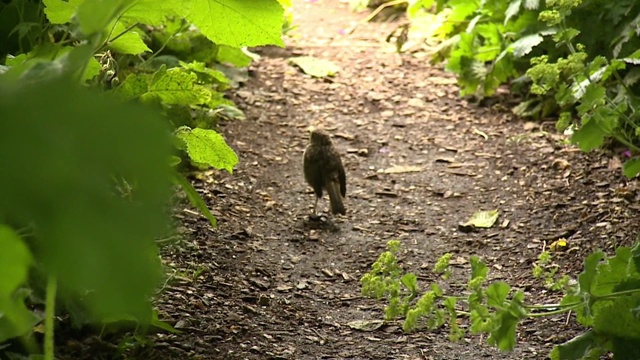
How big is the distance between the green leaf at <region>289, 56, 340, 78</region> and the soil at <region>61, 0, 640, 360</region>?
67 mm

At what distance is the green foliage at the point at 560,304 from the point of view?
2.46 m

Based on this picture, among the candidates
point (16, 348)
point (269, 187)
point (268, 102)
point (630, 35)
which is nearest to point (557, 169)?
point (630, 35)

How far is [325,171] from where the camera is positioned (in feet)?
15.8

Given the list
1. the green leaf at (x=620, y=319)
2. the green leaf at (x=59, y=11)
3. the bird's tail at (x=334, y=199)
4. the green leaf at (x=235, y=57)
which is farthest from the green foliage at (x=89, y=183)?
the green leaf at (x=235, y=57)

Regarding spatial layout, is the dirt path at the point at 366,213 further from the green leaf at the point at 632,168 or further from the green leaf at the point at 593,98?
the green leaf at the point at 593,98

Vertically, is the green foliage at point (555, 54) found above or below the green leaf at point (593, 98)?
below

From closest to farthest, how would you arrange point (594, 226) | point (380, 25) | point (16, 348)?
point (16, 348) → point (594, 226) → point (380, 25)

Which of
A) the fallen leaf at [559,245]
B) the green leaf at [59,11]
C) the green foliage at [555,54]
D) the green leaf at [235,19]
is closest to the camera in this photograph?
the green leaf at [59,11]

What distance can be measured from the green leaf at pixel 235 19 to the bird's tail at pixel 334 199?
189 centimetres

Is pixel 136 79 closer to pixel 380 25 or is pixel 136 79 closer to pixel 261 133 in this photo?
pixel 261 133

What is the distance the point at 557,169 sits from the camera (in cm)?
515

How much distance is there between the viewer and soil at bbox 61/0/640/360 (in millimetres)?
3541

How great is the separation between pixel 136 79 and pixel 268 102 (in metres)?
3.38

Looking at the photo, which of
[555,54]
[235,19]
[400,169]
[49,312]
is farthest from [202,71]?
[555,54]
